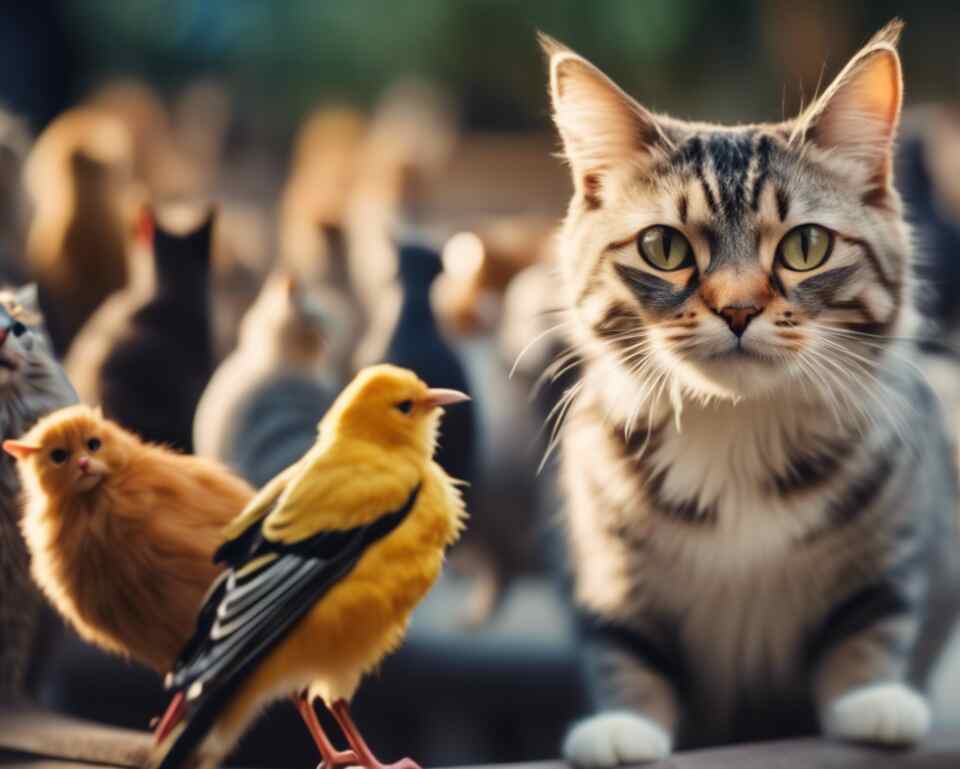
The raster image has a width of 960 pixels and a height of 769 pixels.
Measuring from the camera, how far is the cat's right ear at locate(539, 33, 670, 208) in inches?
21.9

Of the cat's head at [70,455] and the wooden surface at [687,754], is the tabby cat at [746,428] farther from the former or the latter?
the cat's head at [70,455]

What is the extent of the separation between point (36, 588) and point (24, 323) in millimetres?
130

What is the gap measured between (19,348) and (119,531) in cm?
11

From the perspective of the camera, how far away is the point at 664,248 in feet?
1.83

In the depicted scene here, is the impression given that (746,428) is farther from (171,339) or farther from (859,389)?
(171,339)

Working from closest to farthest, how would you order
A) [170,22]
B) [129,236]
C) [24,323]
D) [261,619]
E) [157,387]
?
[261,619] < [24,323] < [157,387] < [129,236] < [170,22]

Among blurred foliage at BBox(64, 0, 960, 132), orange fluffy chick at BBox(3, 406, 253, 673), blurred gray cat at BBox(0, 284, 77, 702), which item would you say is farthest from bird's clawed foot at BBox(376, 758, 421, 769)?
blurred foliage at BBox(64, 0, 960, 132)

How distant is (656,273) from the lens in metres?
0.56

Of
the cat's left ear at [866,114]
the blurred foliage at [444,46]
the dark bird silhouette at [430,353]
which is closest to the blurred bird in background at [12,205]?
the dark bird silhouette at [430,353]

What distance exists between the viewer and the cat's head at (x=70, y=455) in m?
0.51

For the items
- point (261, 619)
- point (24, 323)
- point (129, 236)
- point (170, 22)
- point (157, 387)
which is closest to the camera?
point (261, 619)

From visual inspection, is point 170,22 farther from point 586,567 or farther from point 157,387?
point 586,567

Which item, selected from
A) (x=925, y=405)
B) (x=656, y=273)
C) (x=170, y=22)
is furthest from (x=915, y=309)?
(x=170, y=22)

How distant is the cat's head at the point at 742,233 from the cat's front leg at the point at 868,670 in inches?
5.1
